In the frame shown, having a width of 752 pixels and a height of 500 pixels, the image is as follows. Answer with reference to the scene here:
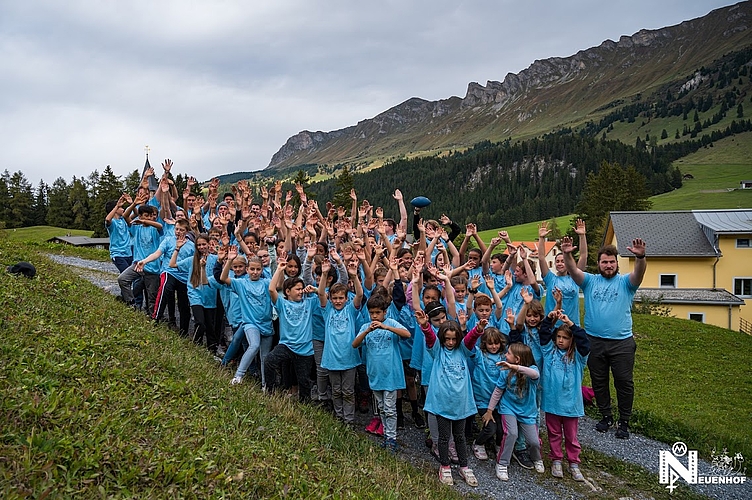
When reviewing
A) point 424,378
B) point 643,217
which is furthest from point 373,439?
point 643,217

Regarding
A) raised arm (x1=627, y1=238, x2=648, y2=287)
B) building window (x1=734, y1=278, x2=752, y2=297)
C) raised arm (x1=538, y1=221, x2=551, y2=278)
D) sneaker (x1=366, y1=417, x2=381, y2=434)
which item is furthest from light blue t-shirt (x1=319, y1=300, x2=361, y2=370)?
building window (x1=734, y1=278, x2=752, y2=297)

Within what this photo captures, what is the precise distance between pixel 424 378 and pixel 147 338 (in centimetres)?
384

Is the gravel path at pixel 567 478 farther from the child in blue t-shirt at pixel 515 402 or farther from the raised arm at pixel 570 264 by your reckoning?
the raised arm at pixel 570 264

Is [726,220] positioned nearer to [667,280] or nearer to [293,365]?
[667,280]

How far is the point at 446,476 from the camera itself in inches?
217

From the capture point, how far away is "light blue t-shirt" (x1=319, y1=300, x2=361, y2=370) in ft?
20.7

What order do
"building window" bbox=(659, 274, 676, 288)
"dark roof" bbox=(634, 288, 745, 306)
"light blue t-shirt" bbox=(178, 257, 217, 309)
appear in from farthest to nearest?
"building window" bbox=(659, 274, 676, 288), "dark roof" bbox=(634, 288, 745, 306), "light blue t-shirt" bbox=(178, 257, 217, 309)

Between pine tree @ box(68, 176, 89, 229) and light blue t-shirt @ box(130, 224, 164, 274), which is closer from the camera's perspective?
light blue t-shirt @ box(130, 224, 164, 274)

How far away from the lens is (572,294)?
7176 millimetres

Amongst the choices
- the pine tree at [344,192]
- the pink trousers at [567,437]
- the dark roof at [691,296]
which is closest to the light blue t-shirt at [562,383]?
the pink trousers at [567,437]

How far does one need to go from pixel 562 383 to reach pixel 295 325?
3510 mm

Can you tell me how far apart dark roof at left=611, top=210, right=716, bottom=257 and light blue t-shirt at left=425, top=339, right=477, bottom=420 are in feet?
112

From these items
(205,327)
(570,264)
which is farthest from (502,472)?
(205,327)

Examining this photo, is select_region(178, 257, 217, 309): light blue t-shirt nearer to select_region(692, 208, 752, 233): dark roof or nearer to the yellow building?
the yellow building
